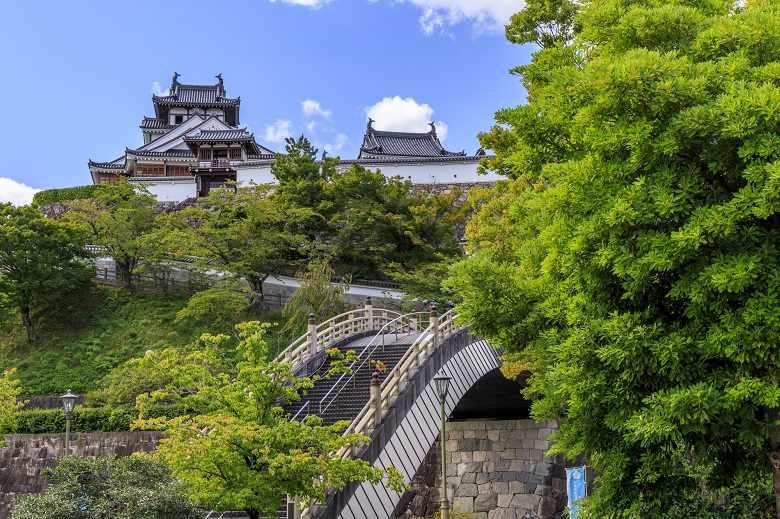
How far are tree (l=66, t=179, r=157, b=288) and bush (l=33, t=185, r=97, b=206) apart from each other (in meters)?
10.9

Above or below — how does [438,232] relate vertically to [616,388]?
above

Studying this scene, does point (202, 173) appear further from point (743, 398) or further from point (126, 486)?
point (743, 398)

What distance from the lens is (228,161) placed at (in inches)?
2002

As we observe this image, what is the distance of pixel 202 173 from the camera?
4994cm

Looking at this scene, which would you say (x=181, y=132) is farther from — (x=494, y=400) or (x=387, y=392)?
(x=387, y=392)

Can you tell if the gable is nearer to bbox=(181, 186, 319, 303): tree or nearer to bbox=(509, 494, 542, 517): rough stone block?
bbox=(181, 186, 319, 303): tree

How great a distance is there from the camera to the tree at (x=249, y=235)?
109 feet

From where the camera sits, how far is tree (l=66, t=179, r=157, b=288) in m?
35.6

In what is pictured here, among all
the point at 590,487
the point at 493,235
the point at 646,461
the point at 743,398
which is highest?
the point at 493,235

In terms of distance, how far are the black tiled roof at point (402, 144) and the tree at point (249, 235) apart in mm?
17073

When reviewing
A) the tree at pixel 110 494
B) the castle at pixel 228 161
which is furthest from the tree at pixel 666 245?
the castle at pixel 228 161

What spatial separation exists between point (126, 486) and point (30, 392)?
1896cm

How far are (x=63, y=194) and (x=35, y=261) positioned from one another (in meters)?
17.1

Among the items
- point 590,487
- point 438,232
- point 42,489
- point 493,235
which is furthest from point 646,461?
point 438,232
